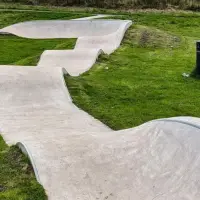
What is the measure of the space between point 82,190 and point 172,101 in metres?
4.71

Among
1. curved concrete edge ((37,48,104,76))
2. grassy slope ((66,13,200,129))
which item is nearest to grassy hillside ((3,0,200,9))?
grassy slope ((66,13,200,129))

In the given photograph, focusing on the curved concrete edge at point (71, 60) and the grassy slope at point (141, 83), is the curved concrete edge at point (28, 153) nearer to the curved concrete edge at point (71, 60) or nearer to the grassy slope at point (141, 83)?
the grassy slope at point (141, 83)

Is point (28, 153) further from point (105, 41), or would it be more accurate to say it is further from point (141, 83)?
point (105, 41)

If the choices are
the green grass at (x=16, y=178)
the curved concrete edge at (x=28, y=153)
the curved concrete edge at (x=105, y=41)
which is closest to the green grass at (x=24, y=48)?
the curved concrete edge at (x=105, y=41)

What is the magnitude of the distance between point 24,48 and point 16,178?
1257 cm

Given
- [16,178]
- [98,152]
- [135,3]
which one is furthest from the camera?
[135,3]

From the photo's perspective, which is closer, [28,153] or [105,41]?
[28,153]

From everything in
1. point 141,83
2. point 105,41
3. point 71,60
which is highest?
point 141,83

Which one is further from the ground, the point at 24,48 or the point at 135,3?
the point at 24,48

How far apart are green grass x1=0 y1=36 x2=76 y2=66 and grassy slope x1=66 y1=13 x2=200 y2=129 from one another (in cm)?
232

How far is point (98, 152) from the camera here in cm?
557

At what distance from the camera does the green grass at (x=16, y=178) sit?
15.7 ft

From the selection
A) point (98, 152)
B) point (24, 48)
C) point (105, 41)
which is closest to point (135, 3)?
point (105, 41)

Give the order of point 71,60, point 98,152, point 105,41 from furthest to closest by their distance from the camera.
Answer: point 105,41, point 71,60, point 98,152
